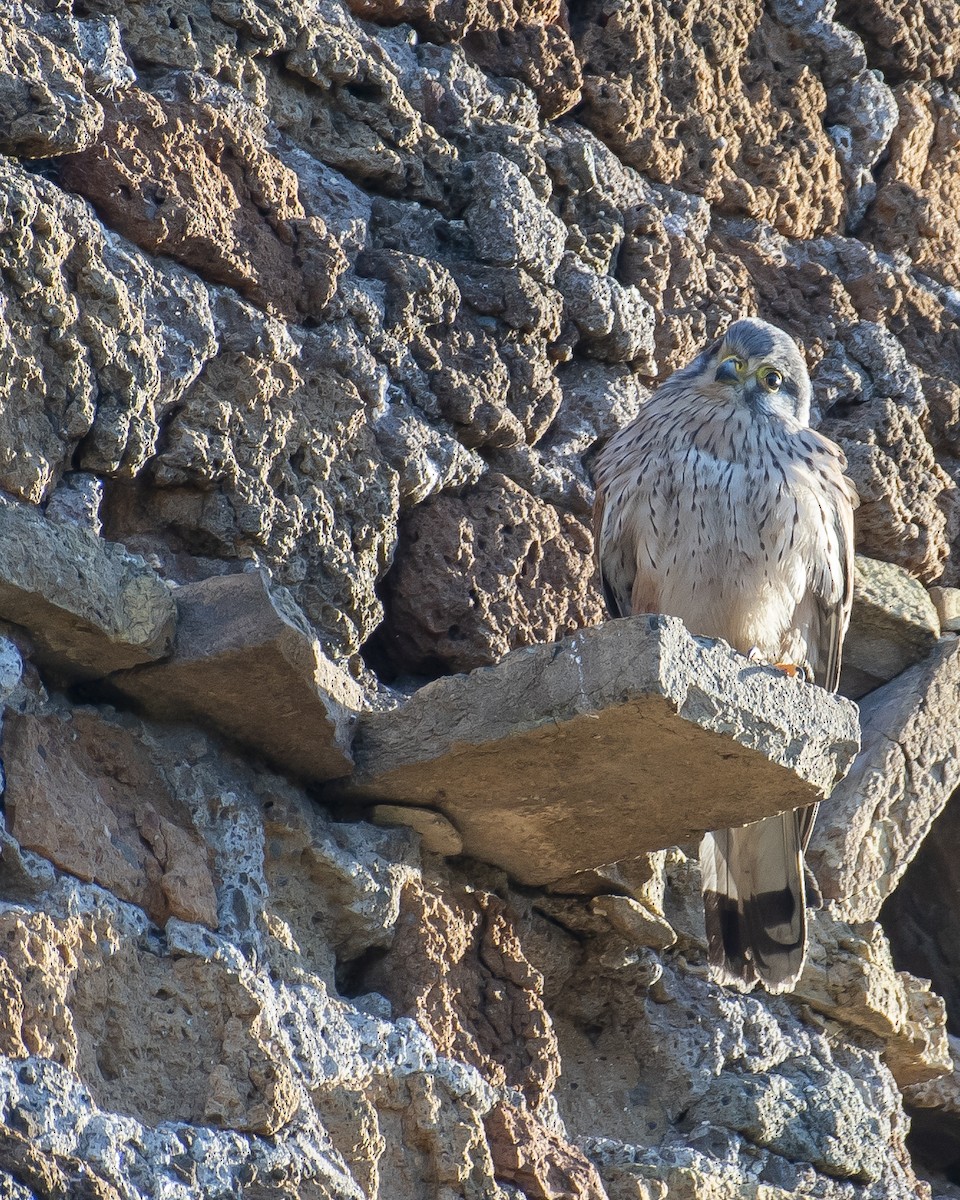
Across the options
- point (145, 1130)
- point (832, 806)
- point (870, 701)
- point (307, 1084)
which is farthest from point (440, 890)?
→ point (870, 701)

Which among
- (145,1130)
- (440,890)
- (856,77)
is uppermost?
(856,77)

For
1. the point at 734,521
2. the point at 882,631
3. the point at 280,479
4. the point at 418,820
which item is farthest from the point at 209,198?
the point at 882,631

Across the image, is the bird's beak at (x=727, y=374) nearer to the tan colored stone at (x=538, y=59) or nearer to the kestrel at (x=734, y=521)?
the kestrel at (x=734, y=521)

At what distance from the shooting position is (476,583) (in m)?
3.57

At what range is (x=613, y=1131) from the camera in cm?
335

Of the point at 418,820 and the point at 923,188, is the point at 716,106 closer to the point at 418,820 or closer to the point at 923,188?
the point at 923,188

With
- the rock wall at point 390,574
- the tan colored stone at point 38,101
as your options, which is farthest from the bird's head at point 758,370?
the tan colored stone at point 38,101

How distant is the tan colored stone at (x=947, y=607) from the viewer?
179 inches

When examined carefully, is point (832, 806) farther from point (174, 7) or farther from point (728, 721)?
point (174, 7)

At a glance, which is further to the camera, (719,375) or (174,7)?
(719,375)

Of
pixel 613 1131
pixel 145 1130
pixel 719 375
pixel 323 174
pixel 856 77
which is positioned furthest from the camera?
pixel 856 77

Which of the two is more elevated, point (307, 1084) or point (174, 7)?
point (174, 7)

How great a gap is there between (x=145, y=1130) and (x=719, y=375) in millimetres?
2319

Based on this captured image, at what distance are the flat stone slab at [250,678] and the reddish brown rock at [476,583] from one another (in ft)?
1.79
